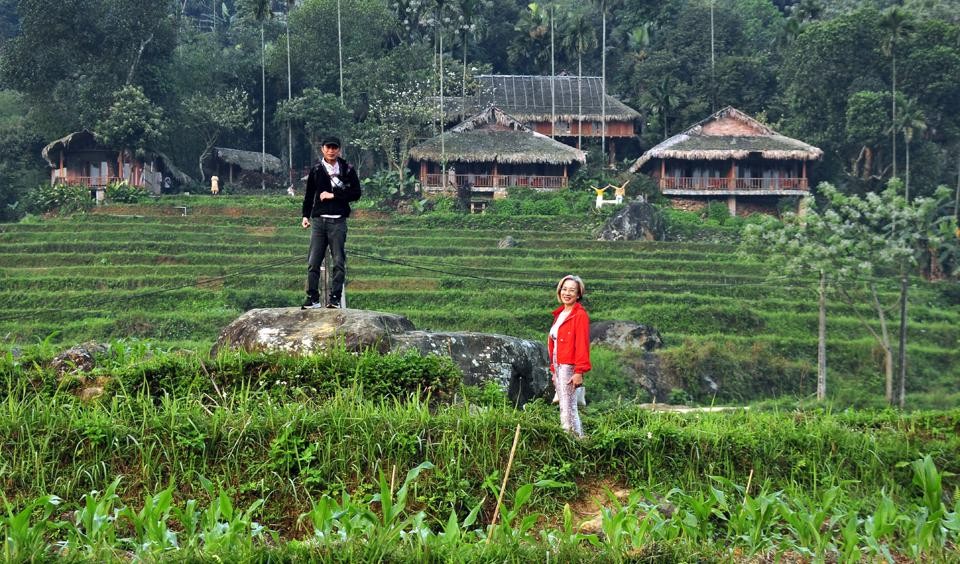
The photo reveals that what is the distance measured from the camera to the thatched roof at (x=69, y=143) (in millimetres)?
44500

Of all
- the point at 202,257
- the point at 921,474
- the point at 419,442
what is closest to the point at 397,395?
the point at 419,442

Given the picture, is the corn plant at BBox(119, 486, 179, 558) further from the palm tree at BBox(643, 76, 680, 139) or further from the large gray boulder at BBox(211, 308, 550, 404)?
the palm tree at BBox(643, 76, 680, 139)

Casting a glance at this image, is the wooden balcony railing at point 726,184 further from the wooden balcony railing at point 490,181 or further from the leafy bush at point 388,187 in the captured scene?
the leafy bush at point 388,187

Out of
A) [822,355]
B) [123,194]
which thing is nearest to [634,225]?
A: [822,355]

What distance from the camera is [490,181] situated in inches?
1857

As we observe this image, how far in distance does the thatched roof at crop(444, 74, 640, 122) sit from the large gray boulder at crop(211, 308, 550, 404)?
39916mm

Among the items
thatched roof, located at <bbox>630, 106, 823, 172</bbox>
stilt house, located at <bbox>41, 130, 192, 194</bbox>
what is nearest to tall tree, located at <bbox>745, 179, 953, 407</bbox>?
thatched roof, located at <bbox>630, 106, 823, 172</bbox>

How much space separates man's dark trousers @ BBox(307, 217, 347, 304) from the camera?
10.6 meters

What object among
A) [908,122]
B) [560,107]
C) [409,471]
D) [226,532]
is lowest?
[226,532]

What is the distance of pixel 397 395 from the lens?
8742mm

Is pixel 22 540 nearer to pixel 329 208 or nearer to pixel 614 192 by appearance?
pixel 329 208

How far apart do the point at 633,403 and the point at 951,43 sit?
42744mm

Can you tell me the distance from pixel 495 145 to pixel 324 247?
120 ft

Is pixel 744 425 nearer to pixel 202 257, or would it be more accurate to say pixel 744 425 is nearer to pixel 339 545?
pixel 339 545
